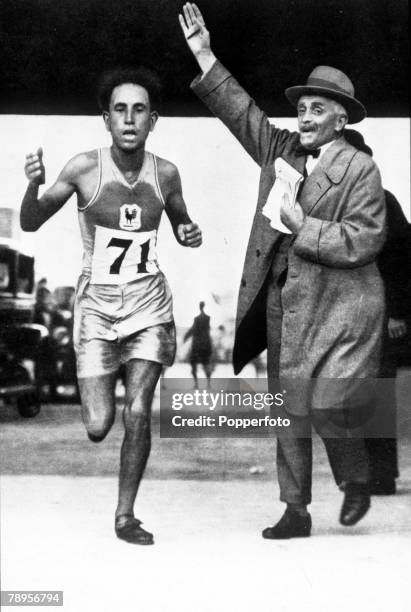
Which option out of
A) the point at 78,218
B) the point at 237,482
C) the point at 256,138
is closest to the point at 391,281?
the point at 256,138

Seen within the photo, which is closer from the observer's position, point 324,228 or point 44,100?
point 324,228

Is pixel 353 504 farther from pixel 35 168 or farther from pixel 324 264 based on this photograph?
pixel 35 168

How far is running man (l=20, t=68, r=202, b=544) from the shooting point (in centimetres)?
448

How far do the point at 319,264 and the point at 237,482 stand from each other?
119 cm

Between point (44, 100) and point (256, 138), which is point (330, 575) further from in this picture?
point (44, 100)

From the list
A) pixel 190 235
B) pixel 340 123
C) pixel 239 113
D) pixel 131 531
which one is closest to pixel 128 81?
pixel 239 113

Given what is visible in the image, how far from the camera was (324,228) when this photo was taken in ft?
14.0

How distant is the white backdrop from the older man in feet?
0.31

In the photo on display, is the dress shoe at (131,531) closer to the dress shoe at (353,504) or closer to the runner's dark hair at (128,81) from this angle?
the dress shoe at (353,504)

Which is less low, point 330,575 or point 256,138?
point 256,138

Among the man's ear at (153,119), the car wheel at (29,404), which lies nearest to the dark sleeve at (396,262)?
the man's ear at (153,119)

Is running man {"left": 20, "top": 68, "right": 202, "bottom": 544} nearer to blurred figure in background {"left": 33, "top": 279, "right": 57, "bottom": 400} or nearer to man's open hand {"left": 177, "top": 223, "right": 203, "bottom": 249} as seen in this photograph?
man's open hand {"left": 177, "top": 223, "right": 203, "bottom": 249}

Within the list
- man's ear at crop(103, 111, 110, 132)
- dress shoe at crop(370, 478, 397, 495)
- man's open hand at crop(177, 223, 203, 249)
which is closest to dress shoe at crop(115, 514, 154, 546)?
dress shoe at crop(370, 478, 397, 495)

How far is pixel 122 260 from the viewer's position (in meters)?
4.51
